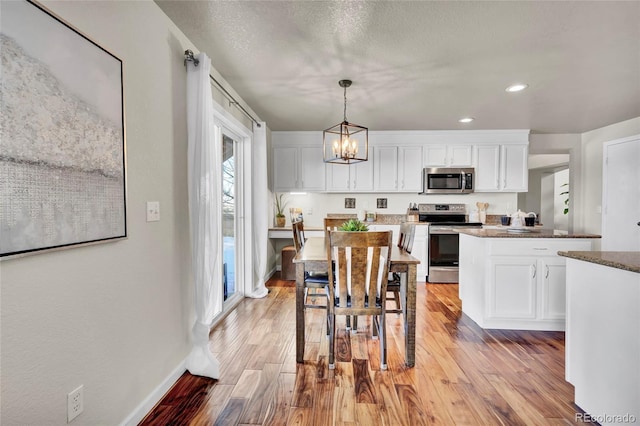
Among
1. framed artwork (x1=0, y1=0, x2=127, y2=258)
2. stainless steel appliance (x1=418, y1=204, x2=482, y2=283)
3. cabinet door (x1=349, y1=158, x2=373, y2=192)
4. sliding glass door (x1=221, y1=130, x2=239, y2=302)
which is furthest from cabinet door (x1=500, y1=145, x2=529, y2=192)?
framed artwork (x1=0, y1=0, x2=127, y2=258)

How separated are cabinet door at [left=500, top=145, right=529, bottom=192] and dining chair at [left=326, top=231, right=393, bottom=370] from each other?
3695 millimetres

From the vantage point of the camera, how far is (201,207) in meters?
2.02

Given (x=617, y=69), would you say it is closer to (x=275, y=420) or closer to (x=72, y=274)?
(x=275, y=420)

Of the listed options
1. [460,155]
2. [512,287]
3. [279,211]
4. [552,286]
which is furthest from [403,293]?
[460,155]

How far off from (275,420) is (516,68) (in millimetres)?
Answer: 3212

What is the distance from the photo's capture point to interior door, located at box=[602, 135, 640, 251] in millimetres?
4000

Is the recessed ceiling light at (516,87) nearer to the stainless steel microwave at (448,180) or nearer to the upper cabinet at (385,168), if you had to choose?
the stainless steel microwave at (448,180)

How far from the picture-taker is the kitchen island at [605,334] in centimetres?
138

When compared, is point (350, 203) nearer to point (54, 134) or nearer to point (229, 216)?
point (229, 216)

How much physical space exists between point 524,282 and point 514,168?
267 centimetres

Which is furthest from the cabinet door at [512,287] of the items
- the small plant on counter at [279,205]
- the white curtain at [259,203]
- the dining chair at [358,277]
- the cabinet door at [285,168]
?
the small plant on counter at [279,205]

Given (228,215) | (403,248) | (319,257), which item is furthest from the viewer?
(228,215)

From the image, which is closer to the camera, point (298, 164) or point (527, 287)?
point (527, 287)

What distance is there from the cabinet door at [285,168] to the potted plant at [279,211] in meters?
0.30
